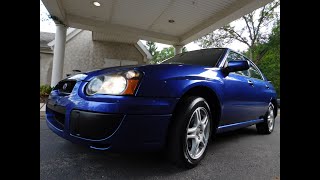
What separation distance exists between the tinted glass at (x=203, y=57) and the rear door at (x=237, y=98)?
5.8 inches

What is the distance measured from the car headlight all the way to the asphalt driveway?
2.40 ft

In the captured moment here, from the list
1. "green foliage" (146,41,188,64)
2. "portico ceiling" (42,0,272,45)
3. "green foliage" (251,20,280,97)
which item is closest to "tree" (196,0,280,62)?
"green foliage" (251,20,280,97)

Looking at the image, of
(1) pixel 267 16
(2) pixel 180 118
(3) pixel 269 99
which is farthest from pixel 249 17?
(2) pixel 180 118

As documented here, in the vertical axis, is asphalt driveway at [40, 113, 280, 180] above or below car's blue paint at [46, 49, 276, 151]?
below

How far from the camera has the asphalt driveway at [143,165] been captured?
6.34ft

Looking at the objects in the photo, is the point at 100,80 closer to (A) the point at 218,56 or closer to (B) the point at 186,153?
(B) the point at 186,153

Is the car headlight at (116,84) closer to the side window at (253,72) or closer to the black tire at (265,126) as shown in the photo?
the side window at (253,72)

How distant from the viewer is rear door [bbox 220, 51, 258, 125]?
261 cm

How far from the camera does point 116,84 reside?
182 cm

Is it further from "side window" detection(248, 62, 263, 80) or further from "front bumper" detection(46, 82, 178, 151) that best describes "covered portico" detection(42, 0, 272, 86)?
"front bumper" detection(46, 82, 178, 151)
